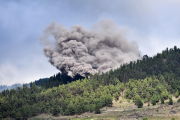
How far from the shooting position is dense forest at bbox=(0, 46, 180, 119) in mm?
108375

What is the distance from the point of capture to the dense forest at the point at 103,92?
10838 cm

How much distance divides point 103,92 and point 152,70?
1526 inches

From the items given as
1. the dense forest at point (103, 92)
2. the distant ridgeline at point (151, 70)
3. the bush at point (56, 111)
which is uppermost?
the distant ridgeline at point (151, 70)

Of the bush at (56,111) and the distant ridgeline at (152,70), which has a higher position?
the distant ridgeline at (152,70)

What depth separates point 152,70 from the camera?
467 ft

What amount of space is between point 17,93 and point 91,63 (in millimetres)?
55225

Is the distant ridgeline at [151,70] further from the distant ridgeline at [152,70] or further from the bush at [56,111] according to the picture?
the bush at [56,111]

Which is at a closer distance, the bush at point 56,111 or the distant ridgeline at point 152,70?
the bush at point 56,111

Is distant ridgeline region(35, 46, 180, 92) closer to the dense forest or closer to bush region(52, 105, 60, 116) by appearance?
the dense forest

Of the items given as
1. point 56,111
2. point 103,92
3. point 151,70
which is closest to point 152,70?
point 151,70

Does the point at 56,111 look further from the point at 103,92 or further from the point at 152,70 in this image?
the point at 152,70

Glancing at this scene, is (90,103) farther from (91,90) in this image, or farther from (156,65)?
(156,65)

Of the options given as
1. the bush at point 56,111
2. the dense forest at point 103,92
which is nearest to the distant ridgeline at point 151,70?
the dense forest at point 103,92

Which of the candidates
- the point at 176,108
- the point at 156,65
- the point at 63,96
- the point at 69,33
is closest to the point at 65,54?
the point at 69,33
